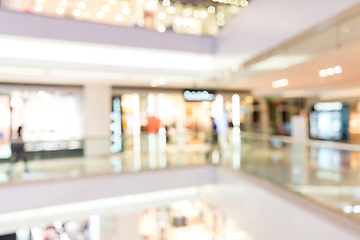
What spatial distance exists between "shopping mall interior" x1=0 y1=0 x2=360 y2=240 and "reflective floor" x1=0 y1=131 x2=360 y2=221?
0.03 m

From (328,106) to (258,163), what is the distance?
11.6m

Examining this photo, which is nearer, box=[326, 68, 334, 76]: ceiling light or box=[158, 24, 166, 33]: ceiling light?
box=[326, 68, 334, 76]: ceiling light

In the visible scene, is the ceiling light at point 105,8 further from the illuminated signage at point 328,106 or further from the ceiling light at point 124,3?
the illuminated signage at point 328,106

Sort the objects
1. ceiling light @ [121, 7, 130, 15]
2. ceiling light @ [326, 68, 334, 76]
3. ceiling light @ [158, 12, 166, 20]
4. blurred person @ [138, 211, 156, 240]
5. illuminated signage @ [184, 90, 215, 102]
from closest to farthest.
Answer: ceiling light @ [326, 68, 334, 76], ceiling light @ [121, 7, 130, 15], ceiling light @ [158, 12, 166, 20], blurred person @ [138, 211, 156, 240], illuminated signage @ [184, 90, 215, 102]

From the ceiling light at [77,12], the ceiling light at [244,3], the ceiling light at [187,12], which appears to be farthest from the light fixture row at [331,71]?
the ceiling light at [77,12]

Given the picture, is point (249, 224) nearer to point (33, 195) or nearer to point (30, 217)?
point (33, 195)

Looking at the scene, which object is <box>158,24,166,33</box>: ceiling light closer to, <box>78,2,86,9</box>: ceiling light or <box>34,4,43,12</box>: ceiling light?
<box>78,2,86,9</box>: ceiling light

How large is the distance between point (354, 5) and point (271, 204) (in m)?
2.99

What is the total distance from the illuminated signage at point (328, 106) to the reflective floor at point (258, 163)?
33.1 ft

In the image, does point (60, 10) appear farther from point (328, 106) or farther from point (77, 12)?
point (328, 106)

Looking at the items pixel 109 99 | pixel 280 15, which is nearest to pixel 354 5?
pixel 280 15

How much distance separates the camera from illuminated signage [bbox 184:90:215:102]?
11000 millimetres

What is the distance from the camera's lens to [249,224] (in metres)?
4.96

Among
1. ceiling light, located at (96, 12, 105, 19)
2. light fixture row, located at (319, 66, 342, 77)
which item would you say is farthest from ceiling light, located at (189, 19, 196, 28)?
light fixture row, located at (319, 66, 342, 77)
